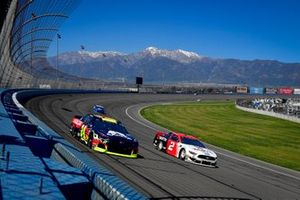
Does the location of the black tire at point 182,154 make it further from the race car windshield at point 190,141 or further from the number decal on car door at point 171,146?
the number decal on car door at point 171,146

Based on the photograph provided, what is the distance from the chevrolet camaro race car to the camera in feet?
65.7

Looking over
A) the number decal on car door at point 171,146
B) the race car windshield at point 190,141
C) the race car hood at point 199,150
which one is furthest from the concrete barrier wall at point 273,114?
the race car hood at point 199,150

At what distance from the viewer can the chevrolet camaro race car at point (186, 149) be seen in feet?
65.7

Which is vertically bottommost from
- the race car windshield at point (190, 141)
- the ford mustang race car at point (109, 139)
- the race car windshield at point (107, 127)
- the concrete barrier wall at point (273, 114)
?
the concrete barrier wall at point (273, 114)

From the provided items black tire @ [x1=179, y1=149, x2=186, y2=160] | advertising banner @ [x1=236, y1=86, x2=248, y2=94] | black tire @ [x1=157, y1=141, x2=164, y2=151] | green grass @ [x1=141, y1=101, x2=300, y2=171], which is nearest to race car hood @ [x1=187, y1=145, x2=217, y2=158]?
black tire @ [x1=179, y1=149, x2=186, y2=160]

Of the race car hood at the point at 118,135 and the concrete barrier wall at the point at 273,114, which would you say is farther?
the concrete barrier wall at the point at 273,114

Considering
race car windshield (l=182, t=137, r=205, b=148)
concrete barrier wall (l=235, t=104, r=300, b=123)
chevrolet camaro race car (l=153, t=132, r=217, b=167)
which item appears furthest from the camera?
concrete barrier wall (l=235, t=104, r=300, b=123)

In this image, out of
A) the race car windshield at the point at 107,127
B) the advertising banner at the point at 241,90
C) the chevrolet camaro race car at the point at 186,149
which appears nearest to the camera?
the race car windshield at the point at 107,127

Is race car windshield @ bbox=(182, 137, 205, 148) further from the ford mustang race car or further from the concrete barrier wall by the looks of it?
the concrete barrier wall

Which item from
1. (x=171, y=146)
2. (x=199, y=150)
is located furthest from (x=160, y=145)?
(x=199, y=150)

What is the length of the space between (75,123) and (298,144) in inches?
773

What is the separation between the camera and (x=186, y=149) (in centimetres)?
2030

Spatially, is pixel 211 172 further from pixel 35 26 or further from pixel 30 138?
pixel 35 26

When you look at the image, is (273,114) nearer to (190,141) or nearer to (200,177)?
(190,141)
